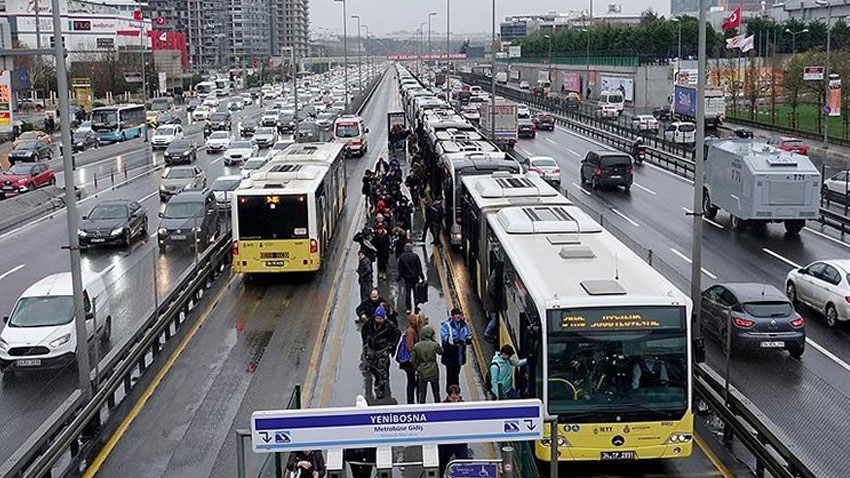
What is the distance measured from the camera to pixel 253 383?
1791 cm

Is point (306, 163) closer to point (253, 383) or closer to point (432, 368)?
point (253, 383)

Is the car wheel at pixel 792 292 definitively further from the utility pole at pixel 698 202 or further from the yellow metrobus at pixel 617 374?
the yellow metrobus at pixel 617 374

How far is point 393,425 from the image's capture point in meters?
8.88

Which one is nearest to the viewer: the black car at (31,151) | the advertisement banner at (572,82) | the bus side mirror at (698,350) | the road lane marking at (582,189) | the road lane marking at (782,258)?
the bus side mirror at (698,350)

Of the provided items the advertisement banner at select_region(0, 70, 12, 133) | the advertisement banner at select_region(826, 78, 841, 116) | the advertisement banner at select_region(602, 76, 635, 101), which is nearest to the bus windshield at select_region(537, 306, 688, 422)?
the advertisement banner at select_region(826, 78, 841, 116)

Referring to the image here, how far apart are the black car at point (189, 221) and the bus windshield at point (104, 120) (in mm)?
47461

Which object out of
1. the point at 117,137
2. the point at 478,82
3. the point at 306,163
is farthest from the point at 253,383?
the point at 478,82

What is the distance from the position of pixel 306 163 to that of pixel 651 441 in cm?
1863

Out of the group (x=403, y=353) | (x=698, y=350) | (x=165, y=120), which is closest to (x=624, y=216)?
(x=698, y=350)

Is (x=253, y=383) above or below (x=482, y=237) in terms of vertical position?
below

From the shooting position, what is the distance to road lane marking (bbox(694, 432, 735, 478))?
13.6m

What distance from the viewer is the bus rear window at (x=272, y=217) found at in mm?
25031

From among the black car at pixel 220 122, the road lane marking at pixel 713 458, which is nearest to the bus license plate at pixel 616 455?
the road lane marking at pixel 713 458

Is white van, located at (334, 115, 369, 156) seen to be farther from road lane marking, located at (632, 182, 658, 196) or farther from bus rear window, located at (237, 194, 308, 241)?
bus rear window, located at (237, 194, 308, 241)
